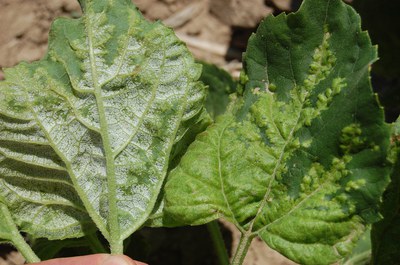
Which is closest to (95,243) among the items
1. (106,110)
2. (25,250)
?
(25,250)

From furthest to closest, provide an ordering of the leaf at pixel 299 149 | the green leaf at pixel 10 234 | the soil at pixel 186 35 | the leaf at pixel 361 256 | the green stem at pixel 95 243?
the soil at pixel 186 35
the leaf at pixel 361 256
the green stem at pixel 95 243
the green leaf at pixel 10 234
the leaf at pixel 299 149

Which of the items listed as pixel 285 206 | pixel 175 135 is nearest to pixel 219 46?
pixel 175 135

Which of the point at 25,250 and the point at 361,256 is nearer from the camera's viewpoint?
the point at 25,250

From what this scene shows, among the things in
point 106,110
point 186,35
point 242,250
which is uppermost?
point 106,110

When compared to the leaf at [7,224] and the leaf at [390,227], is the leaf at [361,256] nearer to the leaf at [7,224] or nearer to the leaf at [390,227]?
the leaf at [390,227]

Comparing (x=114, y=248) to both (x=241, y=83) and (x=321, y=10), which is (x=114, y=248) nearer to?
(x=241, y=83)

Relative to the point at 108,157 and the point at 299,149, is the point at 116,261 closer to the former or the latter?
the point at 108,157

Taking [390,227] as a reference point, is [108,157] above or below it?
above

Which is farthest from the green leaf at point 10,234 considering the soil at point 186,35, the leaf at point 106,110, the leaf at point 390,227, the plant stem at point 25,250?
the leaf at point 390,227
